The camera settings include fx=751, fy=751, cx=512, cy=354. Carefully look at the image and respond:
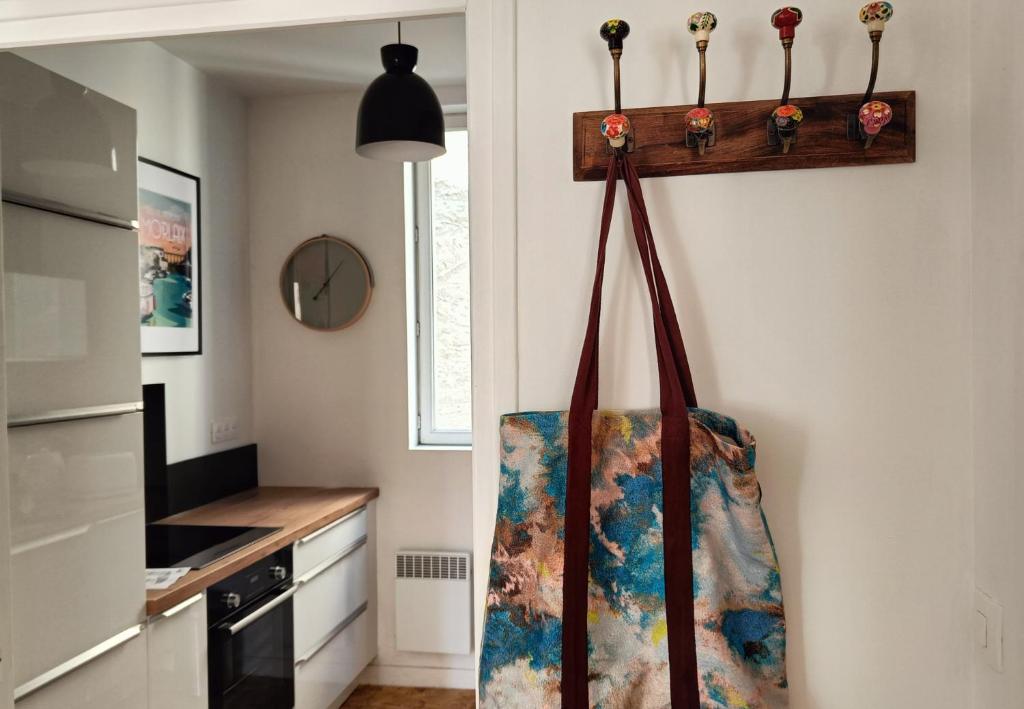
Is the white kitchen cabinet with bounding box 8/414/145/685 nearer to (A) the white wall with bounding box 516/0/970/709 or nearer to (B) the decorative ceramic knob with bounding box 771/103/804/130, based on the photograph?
(A) the white wall with bounding box 516/0/970/709

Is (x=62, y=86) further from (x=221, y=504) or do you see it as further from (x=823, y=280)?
(x=221, y=504)

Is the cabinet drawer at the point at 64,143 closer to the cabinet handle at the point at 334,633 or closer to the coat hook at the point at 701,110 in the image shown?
the coat hook at the point at 701,110

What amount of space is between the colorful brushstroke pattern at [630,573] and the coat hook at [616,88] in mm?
395

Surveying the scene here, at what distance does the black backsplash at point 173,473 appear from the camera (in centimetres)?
262

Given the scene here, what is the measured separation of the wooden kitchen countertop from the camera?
1971 millimetres

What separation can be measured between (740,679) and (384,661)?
256cm

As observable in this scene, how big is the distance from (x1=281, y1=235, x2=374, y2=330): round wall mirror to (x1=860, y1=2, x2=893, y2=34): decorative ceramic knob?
2445 millimetres

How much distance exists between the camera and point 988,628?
1013mm

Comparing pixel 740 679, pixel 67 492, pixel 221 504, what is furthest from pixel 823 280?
pixel 221 504

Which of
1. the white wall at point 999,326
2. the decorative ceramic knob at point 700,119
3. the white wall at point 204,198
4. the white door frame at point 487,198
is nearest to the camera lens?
the white wall at point 999,326

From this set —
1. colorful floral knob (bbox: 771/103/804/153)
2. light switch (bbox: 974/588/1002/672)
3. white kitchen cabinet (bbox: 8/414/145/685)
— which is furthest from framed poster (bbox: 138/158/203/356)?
light switch (bbox: 974/588/1002/672)

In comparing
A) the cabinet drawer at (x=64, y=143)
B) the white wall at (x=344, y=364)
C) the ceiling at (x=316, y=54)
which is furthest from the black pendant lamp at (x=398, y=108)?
the white wall at (x=344, y=364)

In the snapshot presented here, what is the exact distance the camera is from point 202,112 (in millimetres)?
2932

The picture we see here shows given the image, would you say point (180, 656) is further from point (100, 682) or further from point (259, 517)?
point (259, 517)
